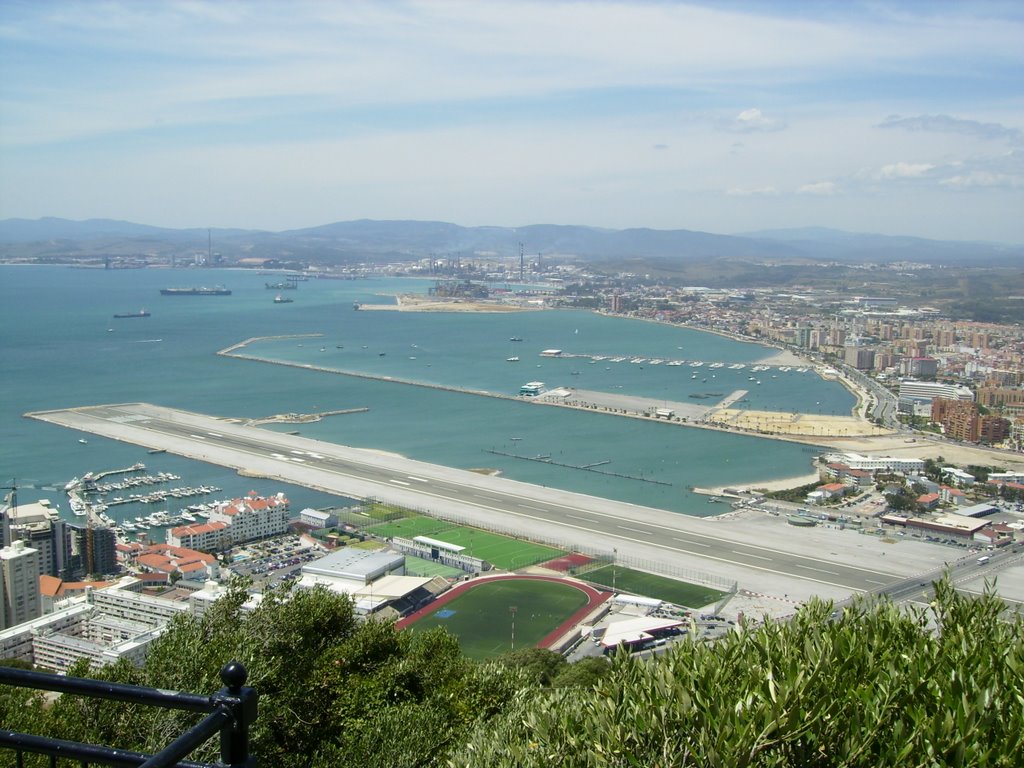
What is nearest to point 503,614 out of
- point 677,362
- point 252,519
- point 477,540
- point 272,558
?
point 477,540

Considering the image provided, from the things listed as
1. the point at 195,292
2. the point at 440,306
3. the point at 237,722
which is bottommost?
the point at 440,306

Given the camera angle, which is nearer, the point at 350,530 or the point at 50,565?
the point at 50,565

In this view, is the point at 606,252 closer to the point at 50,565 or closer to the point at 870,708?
the point at 50,565

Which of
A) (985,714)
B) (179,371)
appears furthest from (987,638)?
(179,371)

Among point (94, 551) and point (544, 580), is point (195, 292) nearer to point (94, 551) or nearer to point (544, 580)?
point (94, 551)

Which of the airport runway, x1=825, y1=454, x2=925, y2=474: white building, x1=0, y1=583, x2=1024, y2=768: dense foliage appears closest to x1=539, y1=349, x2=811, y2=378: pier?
x1=825, y1=454, x2=925, y2=474: white building

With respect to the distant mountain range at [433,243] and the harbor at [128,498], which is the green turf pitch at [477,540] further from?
the distant mountain range at [433,243]
